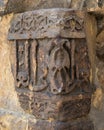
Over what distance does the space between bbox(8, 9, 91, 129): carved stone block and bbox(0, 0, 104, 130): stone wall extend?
0.07 metres

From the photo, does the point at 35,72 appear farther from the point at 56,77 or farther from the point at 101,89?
the point at 101,89

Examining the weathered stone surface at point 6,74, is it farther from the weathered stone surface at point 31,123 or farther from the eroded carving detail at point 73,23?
the eroded carving detail at point 73,23

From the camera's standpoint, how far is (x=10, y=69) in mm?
1541

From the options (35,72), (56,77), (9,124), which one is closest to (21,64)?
(35,72)

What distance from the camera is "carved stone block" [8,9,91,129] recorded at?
4.33 feet

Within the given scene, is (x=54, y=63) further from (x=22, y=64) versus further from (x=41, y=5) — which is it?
(x=41, y=5)

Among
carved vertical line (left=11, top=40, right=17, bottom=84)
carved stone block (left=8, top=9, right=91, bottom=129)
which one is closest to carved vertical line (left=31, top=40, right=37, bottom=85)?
carved stone block (left=8, top=9, right=91, bottom=129)

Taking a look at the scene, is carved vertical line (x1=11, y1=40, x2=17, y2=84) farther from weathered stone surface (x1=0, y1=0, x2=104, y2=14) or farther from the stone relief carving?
weathered stone surface (x1=0, y1=0, x2=104, y2=14)

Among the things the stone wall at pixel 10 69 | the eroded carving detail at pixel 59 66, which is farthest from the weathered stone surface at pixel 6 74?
the eroded carving detail at pixel 59 66

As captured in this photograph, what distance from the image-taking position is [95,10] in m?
1.39

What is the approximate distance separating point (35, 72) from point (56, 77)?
0.38ft

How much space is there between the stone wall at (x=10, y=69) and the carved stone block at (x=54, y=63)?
7 cm

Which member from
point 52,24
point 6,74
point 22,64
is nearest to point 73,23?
point 52,24

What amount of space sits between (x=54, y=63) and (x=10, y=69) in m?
0.31
